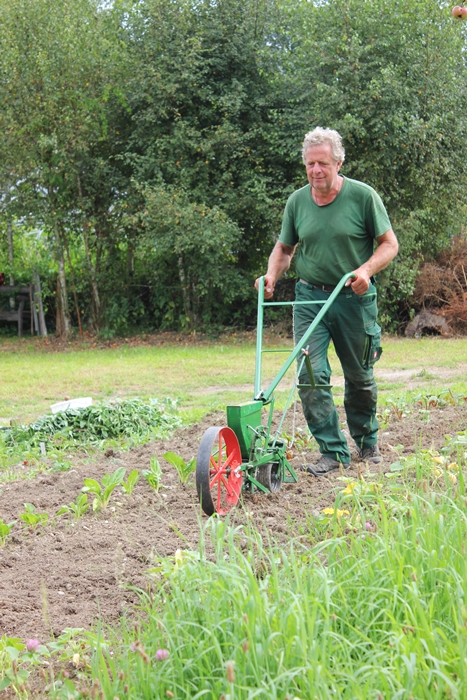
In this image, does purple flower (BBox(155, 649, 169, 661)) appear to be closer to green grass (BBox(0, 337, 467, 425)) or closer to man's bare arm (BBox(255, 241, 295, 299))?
man's bare arm (BBox(255, 241, 295, 299))

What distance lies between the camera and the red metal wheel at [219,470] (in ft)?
12.3

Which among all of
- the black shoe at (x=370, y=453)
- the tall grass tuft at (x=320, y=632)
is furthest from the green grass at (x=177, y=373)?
the tall grass tuft at (x=320, y=632)


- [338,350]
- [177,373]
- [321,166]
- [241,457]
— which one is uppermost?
[321,166]

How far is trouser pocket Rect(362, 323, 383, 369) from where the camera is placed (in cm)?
503

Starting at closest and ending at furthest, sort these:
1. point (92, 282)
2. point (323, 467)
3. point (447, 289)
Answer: point (323, 467), point (447, 289), point (92, 282)

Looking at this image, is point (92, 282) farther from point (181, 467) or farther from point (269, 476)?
point (269, 476)

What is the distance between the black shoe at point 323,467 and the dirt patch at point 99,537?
54 mm

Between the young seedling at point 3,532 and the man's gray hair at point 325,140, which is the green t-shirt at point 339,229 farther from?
the young seedling at point 3,532

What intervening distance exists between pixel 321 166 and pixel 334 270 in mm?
611

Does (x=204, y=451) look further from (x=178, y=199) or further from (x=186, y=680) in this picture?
(x=178, y=199)

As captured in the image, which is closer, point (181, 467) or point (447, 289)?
point (181, 467)

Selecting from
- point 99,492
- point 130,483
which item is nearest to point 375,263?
point 130,483

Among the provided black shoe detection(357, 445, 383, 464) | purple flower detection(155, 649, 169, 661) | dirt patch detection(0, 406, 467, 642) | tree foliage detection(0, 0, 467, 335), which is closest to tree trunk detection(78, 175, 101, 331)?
tree foliage detection(0, 0, 467, 335)

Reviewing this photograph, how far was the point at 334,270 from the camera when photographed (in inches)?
195
